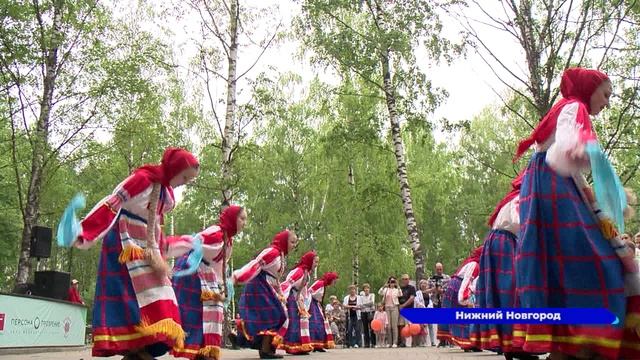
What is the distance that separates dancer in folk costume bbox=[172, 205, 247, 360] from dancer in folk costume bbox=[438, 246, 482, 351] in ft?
10.2

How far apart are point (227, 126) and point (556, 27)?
27.0 ft

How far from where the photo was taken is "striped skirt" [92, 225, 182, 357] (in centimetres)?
487

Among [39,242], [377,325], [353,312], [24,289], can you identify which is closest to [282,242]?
[39,242]

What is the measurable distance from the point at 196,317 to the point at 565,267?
15.6ft

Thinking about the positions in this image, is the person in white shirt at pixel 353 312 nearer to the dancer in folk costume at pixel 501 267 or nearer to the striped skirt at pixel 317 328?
the striped skirt at pixel 317 328

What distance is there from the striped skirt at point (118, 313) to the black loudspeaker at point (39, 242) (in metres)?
10.6

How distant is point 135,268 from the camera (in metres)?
4.97

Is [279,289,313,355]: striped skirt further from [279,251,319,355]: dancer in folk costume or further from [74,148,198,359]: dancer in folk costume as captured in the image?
[74,148,198,359]: dancer in folk costume

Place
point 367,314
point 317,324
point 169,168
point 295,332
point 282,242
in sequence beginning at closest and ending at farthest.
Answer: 1. point 169,168
2. point 282,242
3. point 295,332
4. point 317,324
5. point 367,314

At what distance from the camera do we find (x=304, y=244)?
35.2 metres

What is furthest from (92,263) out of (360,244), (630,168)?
(630,168)

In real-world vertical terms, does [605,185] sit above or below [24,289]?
above

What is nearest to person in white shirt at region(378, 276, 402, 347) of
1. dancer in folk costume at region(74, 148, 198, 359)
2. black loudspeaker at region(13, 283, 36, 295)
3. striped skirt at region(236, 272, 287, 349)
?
striped skirt at region(236, 272, 287, 349)

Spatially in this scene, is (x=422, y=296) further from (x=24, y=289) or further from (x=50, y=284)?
(x=24, y=289)
